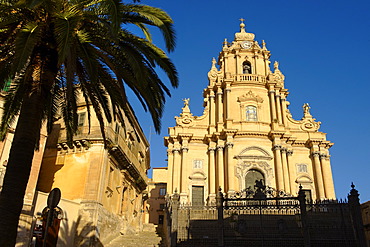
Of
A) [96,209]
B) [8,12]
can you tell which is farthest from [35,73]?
[96,209]

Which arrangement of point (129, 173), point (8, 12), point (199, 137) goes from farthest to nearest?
1. point (199, 137)
2. point (129, 173)
3. point (8, 12)

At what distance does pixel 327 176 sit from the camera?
29438 mm

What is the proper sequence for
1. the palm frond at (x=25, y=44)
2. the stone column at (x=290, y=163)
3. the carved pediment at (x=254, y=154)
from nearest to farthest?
the palm frond at (x=25, y=44)
the stone column at (x=290, y=163)
the carved pediment at (x=254, y=154)

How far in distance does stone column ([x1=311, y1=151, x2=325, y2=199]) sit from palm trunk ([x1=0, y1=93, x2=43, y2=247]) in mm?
25703

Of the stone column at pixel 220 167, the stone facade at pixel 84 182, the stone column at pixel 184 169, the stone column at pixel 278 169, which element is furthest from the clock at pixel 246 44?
the stone facade at pixel 84 182

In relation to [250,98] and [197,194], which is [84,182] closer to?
[197,194]

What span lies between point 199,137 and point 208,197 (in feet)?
17.8

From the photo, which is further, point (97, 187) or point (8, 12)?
point (97, 187)

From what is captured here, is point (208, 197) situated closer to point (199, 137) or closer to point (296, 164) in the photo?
point (199, 137)

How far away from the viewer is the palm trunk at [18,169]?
730 centimetres

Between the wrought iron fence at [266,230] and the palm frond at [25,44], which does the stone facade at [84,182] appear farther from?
the palm frond at [25,44]

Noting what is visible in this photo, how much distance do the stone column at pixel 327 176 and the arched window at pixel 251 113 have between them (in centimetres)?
661

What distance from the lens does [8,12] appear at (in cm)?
831

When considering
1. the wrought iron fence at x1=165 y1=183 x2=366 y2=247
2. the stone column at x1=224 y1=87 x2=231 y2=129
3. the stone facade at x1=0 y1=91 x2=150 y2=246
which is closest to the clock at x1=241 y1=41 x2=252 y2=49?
the stone column at x1=224 y1=87 x2=231 y2=129
